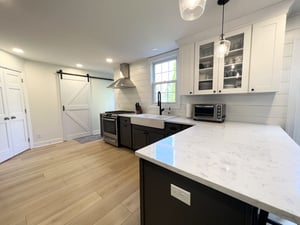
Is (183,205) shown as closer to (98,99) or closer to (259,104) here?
(259,104)

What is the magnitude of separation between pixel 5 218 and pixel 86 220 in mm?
948

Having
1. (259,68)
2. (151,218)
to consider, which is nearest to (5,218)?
(151,218)

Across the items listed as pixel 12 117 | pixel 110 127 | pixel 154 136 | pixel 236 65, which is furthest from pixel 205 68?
pixel 12 117

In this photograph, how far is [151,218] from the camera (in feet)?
3.47

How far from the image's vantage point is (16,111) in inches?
131

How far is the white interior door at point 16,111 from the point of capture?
3.15 m

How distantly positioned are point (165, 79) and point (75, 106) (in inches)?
129

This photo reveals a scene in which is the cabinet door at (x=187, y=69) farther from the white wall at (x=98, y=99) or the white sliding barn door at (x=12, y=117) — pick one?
the white sliding barn door at (x=12, y=117)

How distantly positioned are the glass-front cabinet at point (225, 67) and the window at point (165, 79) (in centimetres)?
92

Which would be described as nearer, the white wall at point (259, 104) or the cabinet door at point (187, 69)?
the white wall at point (259, 104)

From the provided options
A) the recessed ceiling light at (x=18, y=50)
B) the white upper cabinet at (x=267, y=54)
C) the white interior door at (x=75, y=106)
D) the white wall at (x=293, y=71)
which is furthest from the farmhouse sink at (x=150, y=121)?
the recessed ceiling light at (x=18, y=50)

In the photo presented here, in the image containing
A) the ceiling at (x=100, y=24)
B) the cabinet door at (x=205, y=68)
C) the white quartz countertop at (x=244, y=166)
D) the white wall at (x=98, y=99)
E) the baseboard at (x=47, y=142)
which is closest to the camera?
the white quartz countertop at (x=244, y=166)

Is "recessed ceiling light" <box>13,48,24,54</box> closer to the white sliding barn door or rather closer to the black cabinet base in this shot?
the white sliding barn door

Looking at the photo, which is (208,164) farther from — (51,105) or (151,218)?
(51,105)
